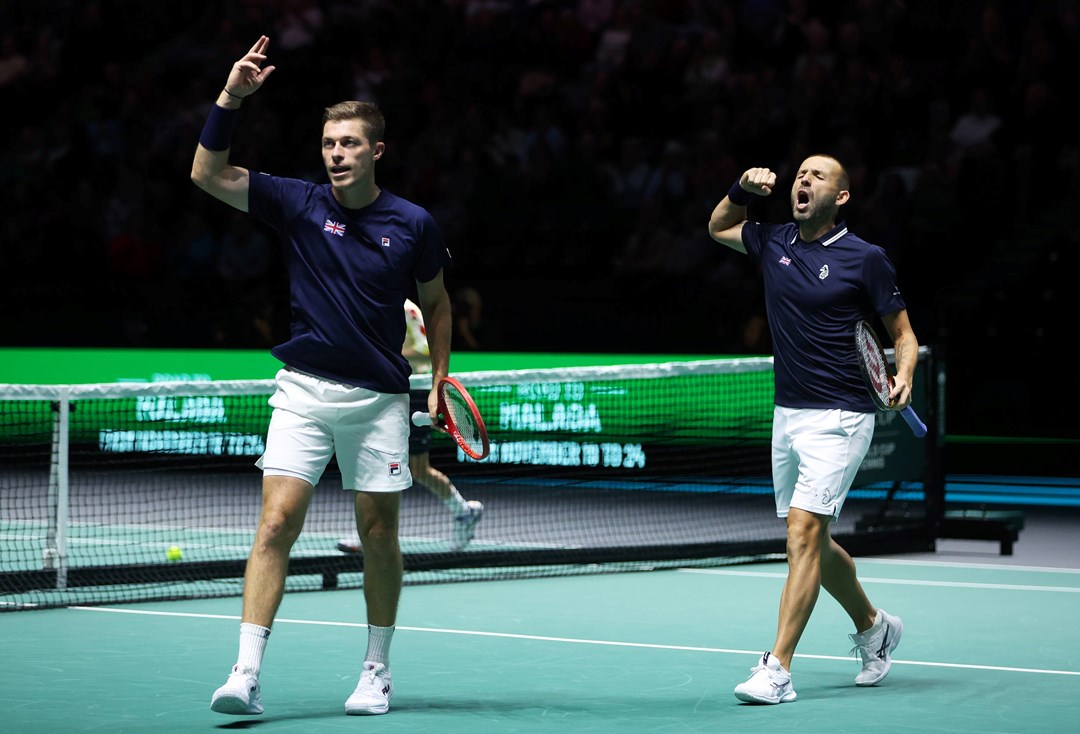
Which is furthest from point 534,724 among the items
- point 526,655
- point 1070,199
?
point 1070,199

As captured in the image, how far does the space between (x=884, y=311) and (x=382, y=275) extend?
1841mm

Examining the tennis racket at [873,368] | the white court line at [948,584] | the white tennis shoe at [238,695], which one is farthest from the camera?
the white court line at [948,584]

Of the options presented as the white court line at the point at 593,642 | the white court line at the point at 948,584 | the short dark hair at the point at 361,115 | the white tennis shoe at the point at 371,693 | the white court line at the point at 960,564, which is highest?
the short dark hair at the point at 361,115

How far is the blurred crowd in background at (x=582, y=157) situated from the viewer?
15.4 m

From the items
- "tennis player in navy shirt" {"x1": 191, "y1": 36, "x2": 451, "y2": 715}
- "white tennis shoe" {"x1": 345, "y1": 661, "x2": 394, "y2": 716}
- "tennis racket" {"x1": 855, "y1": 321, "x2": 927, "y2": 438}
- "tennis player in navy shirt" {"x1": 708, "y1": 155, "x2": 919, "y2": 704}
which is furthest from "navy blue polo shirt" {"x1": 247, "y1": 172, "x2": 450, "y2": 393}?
"tennis racket" {"x1": 855, "y1": 321, "x2": 927, "y2": 438}

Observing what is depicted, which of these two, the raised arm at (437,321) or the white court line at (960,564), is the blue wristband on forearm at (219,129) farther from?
the white court line at (960,564)

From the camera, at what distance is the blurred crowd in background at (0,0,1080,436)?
50.4 feet

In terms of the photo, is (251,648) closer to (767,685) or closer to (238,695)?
(238,695)

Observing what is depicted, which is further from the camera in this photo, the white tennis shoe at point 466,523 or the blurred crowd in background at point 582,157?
the blurred crowd in background at point 582,157

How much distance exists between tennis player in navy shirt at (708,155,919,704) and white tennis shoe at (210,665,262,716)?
5.85 ft

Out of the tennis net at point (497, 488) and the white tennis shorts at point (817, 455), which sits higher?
the white tennis shorts at point (817, 455)

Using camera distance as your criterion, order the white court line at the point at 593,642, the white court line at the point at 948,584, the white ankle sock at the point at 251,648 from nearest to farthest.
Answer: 1. the white ankle sock at the point at 251,648
2. the white court line at the point at 593,642
3. the white court line at the point at 948,584

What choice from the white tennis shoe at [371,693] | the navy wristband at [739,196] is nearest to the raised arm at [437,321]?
the white tennis shoe at [371,693]

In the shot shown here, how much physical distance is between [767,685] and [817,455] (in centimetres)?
85
